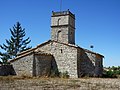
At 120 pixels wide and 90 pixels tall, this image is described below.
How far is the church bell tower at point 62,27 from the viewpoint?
117 feet

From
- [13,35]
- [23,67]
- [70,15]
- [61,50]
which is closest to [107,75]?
[61,50]

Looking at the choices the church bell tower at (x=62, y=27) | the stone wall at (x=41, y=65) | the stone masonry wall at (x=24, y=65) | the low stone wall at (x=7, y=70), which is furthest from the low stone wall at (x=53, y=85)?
the church bell tower at (x=62, y=27)

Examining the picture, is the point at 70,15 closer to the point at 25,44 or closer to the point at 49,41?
the point at 49,41

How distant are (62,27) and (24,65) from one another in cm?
978

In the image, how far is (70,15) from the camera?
121 ft

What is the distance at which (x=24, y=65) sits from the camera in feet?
97.2

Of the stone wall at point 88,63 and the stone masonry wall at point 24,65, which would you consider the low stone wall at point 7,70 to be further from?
the stone wall at point 88,63

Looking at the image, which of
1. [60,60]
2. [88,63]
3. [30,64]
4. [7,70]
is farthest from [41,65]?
[88,63]

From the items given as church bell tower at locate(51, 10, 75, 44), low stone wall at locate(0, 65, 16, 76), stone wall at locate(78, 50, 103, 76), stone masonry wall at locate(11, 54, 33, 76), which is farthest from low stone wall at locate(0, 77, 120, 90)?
church bell tower at locate(51, 10, 75, 44)

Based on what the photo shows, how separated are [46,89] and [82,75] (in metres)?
18.4

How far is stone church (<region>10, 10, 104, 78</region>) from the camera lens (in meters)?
29.5

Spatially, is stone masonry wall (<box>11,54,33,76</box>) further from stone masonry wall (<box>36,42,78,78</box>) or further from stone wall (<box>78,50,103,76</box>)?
stone wall (<box>78,50,103,76</box>)

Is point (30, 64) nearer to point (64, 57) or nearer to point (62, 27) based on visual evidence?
point (64, 57)

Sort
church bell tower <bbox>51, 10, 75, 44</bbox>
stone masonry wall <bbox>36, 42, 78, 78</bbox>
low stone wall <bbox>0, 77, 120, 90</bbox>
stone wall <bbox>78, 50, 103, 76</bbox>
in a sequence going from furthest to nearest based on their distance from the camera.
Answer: church bell tower <bbox>51, 10, 75, 44</bbox> → stone wall <bbox>78, 50, 103, 76</bbox> → stone masonry wall <bbox>36, 42, 78, 78</bbox> → low stone wall <bbox>0, 77, 120, 90</bbox>
